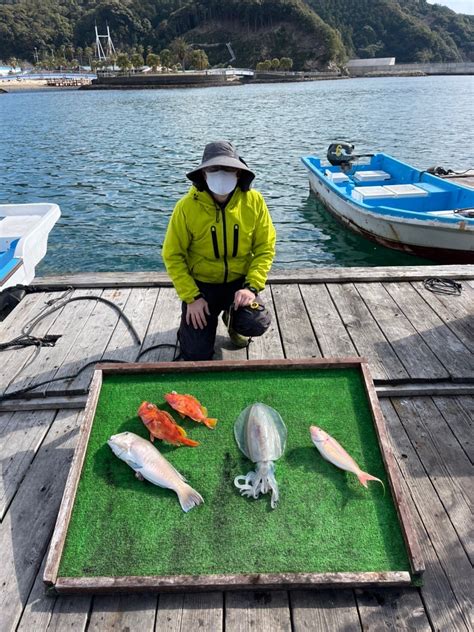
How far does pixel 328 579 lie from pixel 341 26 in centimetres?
18688

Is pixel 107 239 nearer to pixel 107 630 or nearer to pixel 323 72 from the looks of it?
pixel 107 630

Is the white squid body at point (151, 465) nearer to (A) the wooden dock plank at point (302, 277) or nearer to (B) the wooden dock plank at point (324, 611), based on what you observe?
(B) the wooden dock plank at point (324, 611)

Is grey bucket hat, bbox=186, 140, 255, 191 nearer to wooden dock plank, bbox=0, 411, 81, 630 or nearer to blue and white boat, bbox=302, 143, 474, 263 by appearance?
wooden dock plank, bbox=0, 411, 81, 630

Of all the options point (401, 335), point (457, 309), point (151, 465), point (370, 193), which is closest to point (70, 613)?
point (151, 465)

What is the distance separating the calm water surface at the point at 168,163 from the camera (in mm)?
11422

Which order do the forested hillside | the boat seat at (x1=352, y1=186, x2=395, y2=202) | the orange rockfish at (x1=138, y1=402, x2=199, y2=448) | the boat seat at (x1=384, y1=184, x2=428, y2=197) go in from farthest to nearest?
the forested hillside < the boat seat at (x1=352, y1=186, x2=395, y2=202) < the boat seat at (x1=384, y1=184, x2=428, y2=197) < the orange rockfish at (x1=138, y1=402, x2=199, y2=448)

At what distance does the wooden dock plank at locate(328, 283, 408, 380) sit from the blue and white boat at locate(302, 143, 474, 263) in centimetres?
417

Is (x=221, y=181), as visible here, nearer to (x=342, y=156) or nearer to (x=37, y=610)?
(x=37, y=610)

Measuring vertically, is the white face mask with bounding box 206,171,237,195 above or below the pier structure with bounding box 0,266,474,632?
above

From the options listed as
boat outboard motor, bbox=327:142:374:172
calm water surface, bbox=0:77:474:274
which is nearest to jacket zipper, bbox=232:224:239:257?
calm water surface, bbox=0:77:474:274

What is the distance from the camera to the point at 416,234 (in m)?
8.80

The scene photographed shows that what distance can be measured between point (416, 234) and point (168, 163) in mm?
15025

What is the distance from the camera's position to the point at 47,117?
4478 cm

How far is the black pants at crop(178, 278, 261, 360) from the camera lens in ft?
12.1
